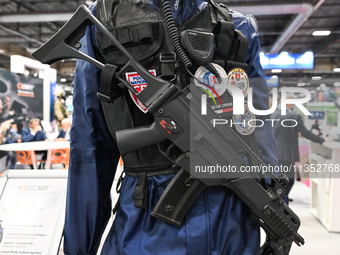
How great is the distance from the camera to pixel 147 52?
0.73 metres

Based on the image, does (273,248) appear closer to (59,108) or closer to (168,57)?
(168,57)

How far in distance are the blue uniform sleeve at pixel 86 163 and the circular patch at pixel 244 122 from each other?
41 centimetres

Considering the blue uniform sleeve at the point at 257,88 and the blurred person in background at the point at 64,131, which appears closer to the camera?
the blue uniform sleeve at the point at 257,88

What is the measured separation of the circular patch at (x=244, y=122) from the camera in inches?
31.3

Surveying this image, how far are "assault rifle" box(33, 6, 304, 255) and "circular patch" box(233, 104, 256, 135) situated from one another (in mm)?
65

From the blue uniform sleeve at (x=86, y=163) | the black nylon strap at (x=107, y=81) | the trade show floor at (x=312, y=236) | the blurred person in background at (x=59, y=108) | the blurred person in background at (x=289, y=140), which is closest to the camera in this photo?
the black nylon strap at (x=107, y=81)

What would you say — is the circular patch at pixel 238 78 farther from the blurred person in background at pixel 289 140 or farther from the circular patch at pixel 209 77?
the blurred person in background at pixel 289 140

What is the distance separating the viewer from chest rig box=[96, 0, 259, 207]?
0.72 metres

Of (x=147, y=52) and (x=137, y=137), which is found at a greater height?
(x=147, y=52)

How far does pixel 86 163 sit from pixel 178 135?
0.99 feet

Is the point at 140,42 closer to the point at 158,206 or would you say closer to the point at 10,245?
the point at 158,206

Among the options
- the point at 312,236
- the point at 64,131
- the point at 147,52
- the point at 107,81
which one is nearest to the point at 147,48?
the point at 147,52

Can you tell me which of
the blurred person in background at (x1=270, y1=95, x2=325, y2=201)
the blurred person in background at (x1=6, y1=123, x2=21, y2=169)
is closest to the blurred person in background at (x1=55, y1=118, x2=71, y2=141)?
the blurred person in background at (x1=6, y1=123, x2=21, y2=169)

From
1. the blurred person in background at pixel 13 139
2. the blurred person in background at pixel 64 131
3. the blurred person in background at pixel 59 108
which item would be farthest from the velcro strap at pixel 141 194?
the blurred person in background at pixel 59 108
